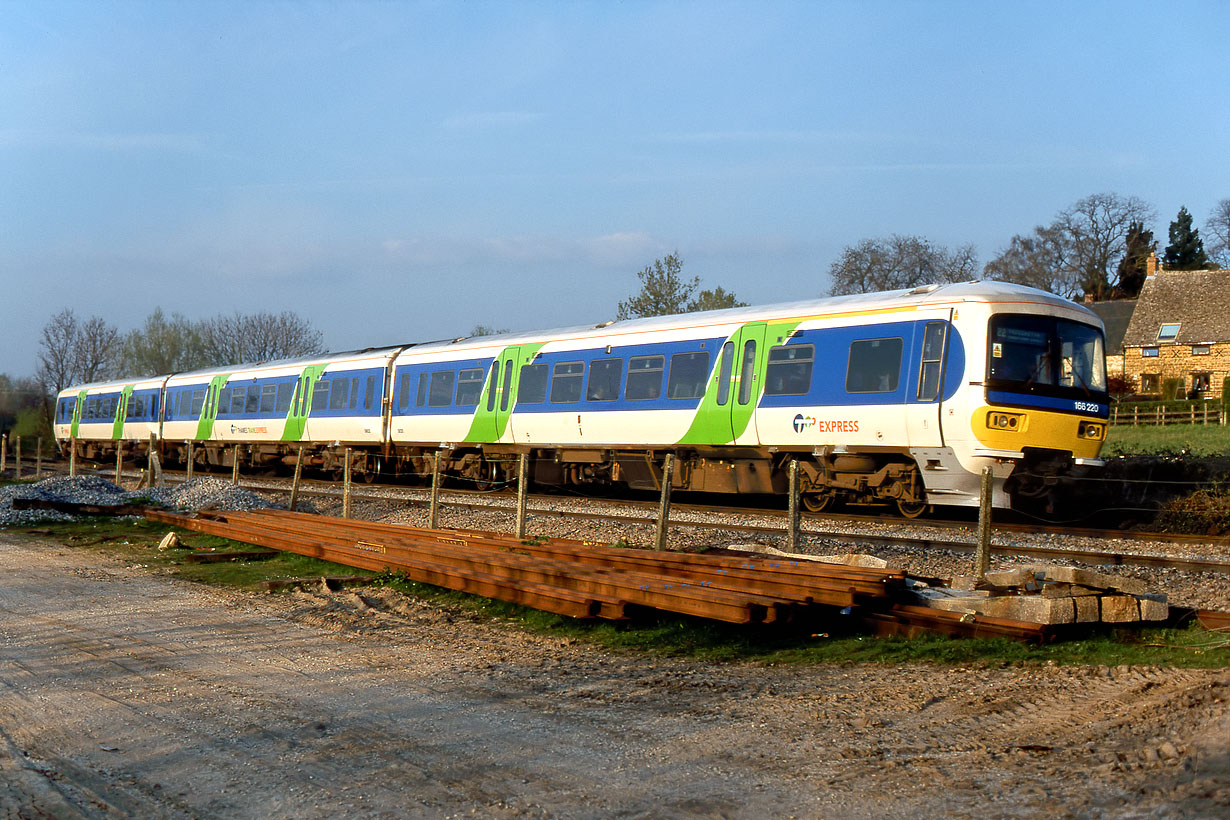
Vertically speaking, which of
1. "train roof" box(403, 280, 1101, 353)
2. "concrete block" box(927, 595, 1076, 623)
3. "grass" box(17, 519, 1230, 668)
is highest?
"train roof" box(403, 280, 1101, 353)

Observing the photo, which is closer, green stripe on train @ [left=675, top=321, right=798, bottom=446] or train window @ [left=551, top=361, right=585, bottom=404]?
green stripe on train @ [left=675, top=321, right=798, bottom=446]

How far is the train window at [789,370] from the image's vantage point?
50.0ft

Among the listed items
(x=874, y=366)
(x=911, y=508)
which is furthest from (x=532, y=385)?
(x=911, y=508)

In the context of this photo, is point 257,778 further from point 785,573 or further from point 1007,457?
point 1007,457

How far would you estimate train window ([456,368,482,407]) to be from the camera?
21.4m

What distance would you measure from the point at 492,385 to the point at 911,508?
889 cm

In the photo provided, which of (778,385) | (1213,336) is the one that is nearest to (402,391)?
(778,385)

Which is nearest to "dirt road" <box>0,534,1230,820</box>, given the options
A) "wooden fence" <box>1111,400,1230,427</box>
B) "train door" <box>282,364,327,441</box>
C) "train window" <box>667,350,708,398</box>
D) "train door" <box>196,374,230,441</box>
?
"train window" <box>667,350,708,398</box>

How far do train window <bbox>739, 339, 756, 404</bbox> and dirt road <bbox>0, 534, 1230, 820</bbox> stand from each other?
29.0ft

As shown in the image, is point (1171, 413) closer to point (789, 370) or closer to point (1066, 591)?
point (789, 370)

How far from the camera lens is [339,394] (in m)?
25.8

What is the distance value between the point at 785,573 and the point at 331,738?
4.19m

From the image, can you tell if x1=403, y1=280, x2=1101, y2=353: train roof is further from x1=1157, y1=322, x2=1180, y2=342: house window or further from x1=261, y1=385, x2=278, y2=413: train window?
x1=1157, y1=322, x2=1180, y2=342: house window

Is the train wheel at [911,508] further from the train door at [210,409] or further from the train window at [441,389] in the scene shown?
the train door at [210,409]
